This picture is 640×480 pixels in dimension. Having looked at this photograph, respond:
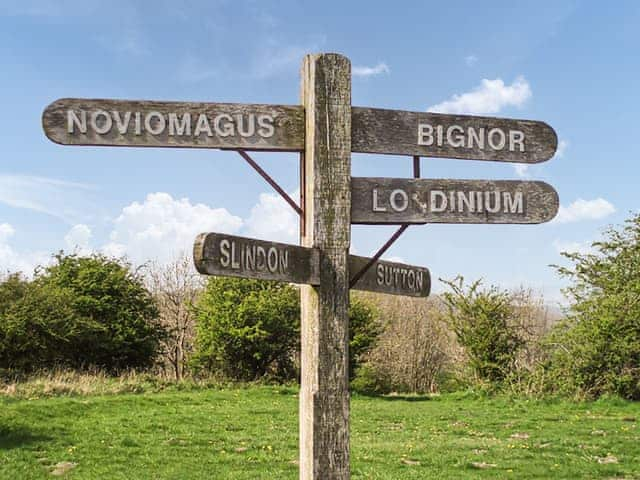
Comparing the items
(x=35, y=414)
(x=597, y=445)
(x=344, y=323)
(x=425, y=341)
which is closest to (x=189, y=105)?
(x=344, y=323)

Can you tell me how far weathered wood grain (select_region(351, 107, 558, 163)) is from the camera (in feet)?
13.2

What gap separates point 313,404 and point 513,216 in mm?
1643

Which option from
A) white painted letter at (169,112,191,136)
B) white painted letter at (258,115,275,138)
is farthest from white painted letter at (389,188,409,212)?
white painted letter at (169,112,191,136)

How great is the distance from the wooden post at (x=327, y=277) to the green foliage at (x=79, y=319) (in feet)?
62.8

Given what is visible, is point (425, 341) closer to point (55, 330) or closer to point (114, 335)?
point (114, 335)

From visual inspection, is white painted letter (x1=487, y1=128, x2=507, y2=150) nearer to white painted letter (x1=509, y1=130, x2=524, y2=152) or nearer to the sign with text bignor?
white painted letter (x1=509, y1=130, x2=524, y2=152)

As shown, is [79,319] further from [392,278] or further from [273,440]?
[392,278]

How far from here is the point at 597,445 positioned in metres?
11.9

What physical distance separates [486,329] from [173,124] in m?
20.5

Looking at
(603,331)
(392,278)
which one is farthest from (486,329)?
(392,278)

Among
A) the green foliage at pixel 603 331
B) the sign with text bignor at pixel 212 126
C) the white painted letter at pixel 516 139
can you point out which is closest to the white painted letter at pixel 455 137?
the sign with text bignor at pixel 212 126

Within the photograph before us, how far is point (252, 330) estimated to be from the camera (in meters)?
24.1

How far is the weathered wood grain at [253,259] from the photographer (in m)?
3.30

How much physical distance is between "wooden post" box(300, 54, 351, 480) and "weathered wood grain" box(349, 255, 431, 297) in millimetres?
255
